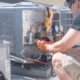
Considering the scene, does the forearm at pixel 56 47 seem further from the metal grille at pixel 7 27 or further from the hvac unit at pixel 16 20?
the metal grille at pixel 7 27

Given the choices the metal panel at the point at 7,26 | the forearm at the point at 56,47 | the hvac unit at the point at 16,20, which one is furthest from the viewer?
the metal panel at the point at 7,26

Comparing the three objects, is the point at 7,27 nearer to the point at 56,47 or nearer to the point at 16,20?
the point at 16,20

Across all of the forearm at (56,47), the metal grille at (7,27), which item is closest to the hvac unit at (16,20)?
the metal grille at (7,27)

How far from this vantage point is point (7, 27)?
3.71 meters

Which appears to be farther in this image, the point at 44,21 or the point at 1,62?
the point at 44,21

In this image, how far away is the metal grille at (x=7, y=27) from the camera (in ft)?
12.1

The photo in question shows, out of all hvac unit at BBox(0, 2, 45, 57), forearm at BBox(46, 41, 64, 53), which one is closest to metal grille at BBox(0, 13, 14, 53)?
hvac unit at BBox(0, 2, 45, 57)

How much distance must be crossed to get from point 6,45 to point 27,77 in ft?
2.56

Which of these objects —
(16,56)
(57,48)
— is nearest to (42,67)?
(16,56)

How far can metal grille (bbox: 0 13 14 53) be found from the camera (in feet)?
12.1

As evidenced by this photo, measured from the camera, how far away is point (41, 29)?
3.59m

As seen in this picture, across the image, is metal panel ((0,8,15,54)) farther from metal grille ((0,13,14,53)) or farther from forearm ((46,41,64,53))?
forearm ((46,41,64,53))

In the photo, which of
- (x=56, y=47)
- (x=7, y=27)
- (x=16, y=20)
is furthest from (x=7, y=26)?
(x=56, y=47)

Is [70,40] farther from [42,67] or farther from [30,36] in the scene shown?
[42,67]
